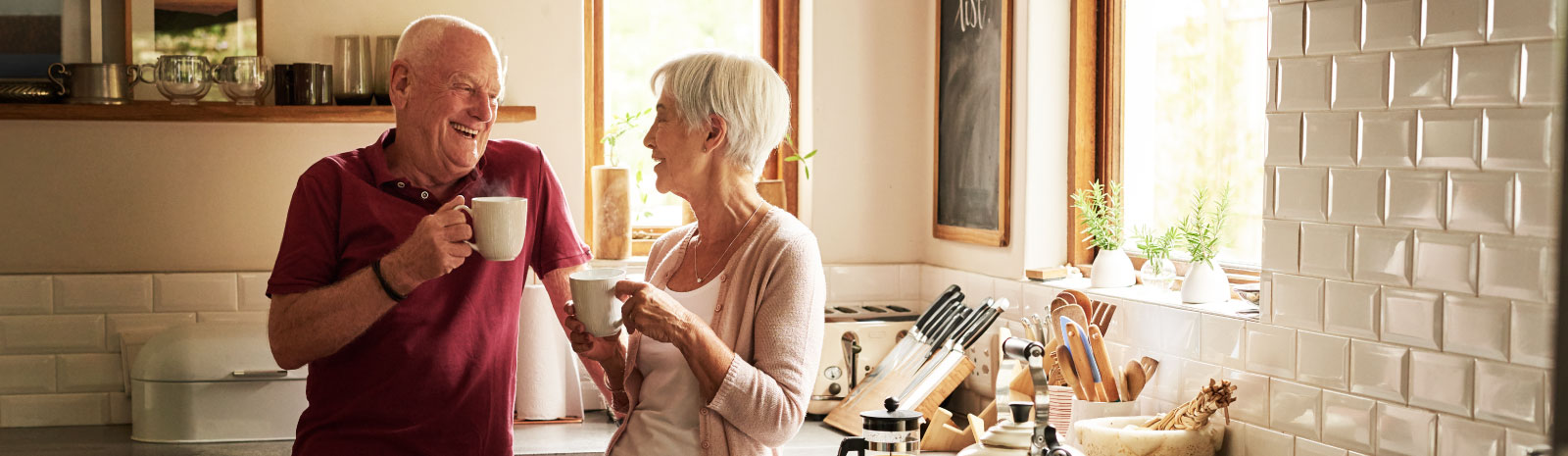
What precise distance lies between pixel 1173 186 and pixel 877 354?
0.84 m

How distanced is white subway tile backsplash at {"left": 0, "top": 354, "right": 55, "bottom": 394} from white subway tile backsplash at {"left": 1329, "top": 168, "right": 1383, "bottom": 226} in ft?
9.67

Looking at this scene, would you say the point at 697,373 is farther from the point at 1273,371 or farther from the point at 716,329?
the point at 1273,371

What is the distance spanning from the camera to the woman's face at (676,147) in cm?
170

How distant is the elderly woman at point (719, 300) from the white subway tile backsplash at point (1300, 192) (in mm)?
895

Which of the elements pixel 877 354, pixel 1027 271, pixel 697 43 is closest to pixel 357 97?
pixel 697 43

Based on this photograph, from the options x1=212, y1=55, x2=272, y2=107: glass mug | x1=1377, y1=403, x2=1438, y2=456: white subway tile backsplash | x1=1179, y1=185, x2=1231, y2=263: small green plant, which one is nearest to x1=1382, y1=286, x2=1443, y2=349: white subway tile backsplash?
x1=1377, y1=403, x2=1438, y2=456: white subway tile backsplash

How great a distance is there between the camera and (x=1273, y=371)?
83.4 inches

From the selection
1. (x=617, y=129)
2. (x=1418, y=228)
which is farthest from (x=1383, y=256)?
(x=617, y=129)

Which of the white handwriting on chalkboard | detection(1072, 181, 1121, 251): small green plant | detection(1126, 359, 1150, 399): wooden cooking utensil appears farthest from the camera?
the white handwriting on chalkboard

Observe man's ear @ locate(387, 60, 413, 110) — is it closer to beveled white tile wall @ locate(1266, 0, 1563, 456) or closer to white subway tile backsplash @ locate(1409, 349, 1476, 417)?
beveled white tile wall @ locate(1266, 0, 1563, 456)

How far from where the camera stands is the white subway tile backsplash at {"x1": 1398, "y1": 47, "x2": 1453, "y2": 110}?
5.81 ft

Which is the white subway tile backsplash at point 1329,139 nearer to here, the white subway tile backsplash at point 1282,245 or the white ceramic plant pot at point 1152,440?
the white subway tile backsplash at point 1282,245

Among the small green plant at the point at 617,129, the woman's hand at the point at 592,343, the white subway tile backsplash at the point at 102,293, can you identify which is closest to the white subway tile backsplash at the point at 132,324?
the white subway tile backsplash at the point at 102,293

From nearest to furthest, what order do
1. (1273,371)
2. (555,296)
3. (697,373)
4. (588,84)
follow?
1. (697,373)
2. (555,296)
3. (1273,371)
4. (588,84)
